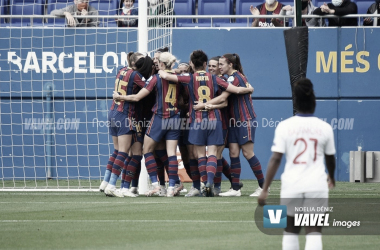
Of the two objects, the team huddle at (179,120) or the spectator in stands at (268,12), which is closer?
the team huddle at (179,120)

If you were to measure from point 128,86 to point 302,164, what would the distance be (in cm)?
596

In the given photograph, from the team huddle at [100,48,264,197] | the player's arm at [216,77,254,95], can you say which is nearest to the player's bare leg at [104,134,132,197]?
the team huddle at [100,48,264,197]

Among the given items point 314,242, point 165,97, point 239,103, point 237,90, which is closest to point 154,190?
point 165,97

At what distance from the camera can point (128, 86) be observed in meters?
10.5

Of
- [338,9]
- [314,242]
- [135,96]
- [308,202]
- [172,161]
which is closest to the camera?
[314,242]

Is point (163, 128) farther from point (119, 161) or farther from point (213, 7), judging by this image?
point (213, 7)

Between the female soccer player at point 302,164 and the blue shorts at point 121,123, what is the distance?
5757 mm

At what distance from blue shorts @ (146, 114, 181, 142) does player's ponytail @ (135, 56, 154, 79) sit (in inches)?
27.0

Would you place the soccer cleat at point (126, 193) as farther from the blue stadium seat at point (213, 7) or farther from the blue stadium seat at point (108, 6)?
the blue stadium seat at point (213, 7)

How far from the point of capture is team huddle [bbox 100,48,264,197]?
1037cm

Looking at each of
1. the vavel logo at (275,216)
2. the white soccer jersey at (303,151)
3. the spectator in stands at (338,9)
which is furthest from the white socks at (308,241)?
the spectator in stands at (338,9)

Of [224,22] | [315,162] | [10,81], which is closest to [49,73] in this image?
[10,81]

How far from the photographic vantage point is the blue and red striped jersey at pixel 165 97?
10.4 m

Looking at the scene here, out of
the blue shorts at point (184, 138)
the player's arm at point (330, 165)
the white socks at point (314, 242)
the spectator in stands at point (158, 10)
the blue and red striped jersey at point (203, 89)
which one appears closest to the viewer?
the white socks at point (314, 242)
